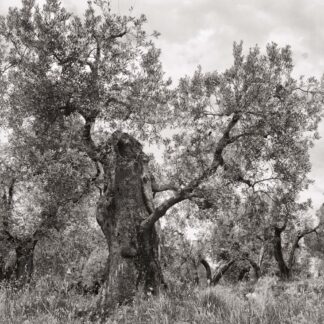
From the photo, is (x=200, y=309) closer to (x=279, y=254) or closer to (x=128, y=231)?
(x=128, y=231)

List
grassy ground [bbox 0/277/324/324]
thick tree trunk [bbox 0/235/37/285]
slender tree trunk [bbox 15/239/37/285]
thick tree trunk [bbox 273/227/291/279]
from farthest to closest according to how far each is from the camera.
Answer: thick tree trunk [bbox 273/227/291/279] → thick tree trunk [bbox 0/235/37/285] → slender tree trunk [bbox 15/239/37/285] → grassy ground [bbox 0/277/324/324]

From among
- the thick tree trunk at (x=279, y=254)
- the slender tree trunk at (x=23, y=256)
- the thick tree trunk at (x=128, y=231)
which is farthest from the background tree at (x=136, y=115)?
the thick tree trunk at (x=279, y=254)

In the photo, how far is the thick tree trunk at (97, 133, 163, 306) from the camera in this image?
1253 cm

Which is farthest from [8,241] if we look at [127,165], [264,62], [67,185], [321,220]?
[321,220]

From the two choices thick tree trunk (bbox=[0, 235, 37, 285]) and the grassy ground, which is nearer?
the grassy ground

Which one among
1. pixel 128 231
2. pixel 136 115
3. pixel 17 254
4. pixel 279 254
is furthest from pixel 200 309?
pixel 279 254

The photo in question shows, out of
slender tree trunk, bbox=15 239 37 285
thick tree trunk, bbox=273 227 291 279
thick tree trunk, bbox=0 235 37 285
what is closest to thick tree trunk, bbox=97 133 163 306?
thick tree trunk, bbox=0 235 37 285

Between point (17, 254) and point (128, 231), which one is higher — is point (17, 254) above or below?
below

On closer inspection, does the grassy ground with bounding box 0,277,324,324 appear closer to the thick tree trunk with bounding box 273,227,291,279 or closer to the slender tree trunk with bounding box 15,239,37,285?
the slender tree trunk with bounding box 15,239,37,285

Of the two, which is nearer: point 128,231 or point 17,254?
point 128,231

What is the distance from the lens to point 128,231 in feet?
44.8

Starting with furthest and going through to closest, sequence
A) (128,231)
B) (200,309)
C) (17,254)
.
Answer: (17,254) → (128,231) → (200,309)

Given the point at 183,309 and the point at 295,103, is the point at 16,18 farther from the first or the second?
the point at 183,309

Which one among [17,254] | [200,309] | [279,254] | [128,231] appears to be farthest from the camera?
[279,254]
